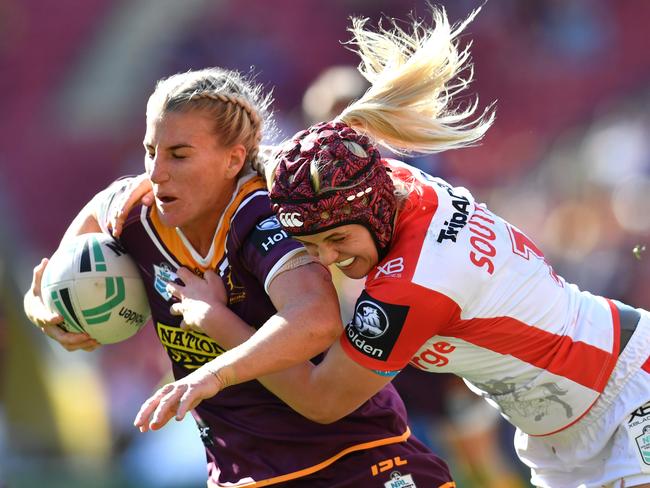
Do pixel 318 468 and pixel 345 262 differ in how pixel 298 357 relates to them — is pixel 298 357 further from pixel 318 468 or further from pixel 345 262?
pixel 318 468

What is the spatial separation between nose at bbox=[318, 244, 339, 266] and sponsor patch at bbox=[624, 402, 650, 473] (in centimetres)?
107

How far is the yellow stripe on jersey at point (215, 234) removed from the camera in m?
3.44

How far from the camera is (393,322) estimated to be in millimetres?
3016

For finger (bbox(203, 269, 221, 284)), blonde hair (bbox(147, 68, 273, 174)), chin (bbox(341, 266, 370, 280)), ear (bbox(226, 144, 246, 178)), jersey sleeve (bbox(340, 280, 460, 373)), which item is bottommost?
jersey sleeve (bbox(340, 280, 460, 373))

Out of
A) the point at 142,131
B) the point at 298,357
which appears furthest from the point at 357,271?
the point at 142,131

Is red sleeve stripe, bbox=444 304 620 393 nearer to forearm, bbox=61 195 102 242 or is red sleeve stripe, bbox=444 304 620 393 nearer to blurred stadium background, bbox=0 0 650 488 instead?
forearm, bbox=61 195 102 242

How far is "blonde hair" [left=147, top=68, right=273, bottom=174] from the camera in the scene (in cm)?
338

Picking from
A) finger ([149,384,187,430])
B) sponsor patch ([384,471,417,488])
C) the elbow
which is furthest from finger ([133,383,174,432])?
sponsor patch ([384,471,417,488])

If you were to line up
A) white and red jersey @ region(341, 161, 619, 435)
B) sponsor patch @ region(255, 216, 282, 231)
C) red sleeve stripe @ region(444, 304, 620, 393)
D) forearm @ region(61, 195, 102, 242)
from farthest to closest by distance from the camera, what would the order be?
forearm @ region(61, 195, 102, 242)
sponsor patch @ region(255, 216, 282, 231)
red sleeve stripe @ region(444, 304, 620, 393)
white and red jersey @ region(341, 161, 619, 435)

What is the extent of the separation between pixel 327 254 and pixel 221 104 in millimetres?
692

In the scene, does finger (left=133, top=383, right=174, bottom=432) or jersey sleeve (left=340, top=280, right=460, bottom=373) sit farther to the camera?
jersey sleeve (left=340, top=280, right=460, bottom=373)

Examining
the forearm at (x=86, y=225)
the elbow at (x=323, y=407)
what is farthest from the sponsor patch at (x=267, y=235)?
the forearm at (x=86, y=225)

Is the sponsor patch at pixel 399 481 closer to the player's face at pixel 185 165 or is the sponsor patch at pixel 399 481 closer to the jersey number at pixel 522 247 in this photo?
the jersey number at pixel 522 247

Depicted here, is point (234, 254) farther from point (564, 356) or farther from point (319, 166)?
point (564, 356)
